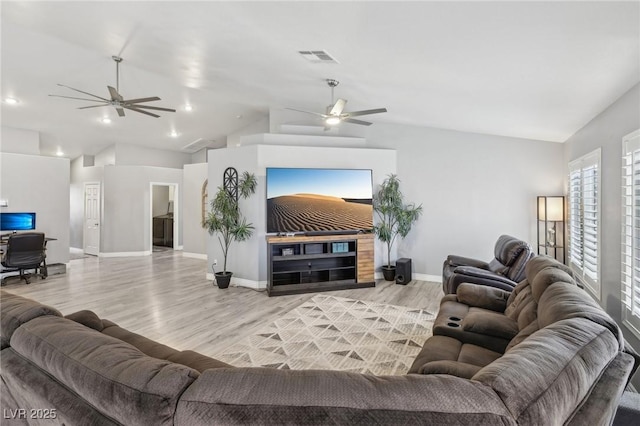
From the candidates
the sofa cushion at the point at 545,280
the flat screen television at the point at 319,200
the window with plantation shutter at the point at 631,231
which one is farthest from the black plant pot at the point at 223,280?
the window with plantation shutter at the point at 631,231

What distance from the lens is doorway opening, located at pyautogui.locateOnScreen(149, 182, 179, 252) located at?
10.1 m

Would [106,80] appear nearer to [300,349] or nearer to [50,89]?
[50,89]

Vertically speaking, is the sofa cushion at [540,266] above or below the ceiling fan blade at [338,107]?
below

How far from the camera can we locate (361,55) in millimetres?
3246

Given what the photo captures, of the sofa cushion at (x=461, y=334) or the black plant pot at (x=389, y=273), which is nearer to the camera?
the sofa cushion at (x=461, y=334)

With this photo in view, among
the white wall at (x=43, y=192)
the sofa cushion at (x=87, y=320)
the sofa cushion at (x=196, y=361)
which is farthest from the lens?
the white wall at (x=43, y=192)

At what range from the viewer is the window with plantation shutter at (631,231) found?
257 cm

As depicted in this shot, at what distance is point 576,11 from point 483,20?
0.51 meters

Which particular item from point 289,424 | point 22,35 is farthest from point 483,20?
point 22,35

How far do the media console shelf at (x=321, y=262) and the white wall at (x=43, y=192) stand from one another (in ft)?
16.6

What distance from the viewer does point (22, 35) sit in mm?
4312

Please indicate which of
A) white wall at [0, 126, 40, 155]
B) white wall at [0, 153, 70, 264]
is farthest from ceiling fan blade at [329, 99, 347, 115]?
white wall at [0, 126, 40, 155]

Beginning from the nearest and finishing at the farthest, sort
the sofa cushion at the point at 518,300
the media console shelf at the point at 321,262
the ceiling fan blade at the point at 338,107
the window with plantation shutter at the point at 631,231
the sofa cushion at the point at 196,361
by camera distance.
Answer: the sofa cushion at the point at 196,361 → the sofa cushion at the point at 518,300 → the window with plantation shutter at the point at 631,231 → the ceiling fan blade at the point at 338,107 → the media console shelf at the point at 321,262

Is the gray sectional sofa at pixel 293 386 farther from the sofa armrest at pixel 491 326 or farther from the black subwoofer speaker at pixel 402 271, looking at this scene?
the black subwoofer speaker at pixel 402 271
